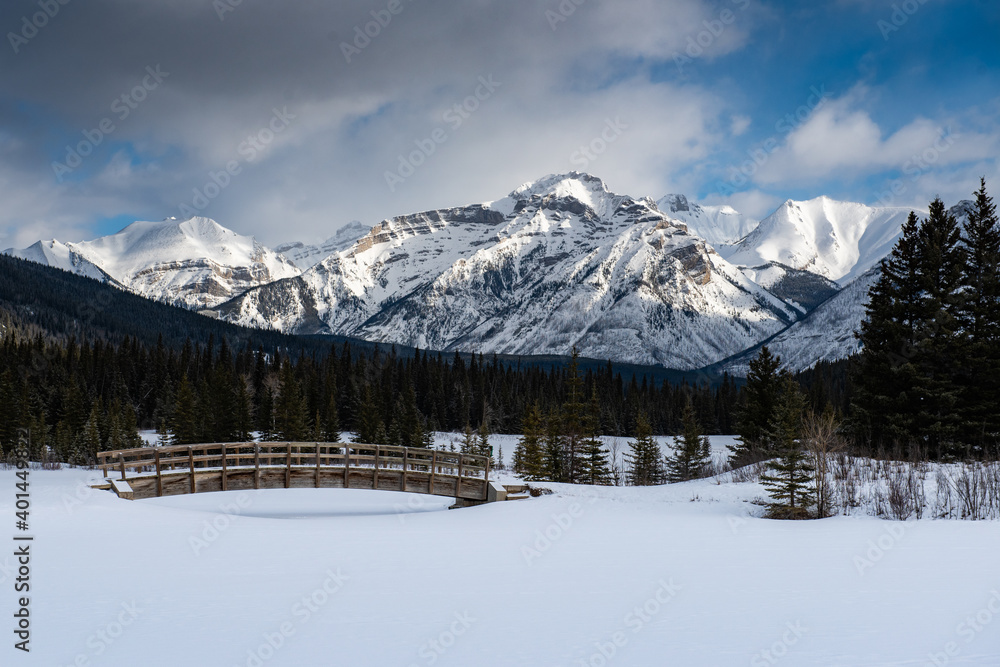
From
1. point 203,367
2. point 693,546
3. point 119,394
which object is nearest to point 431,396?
point 203,367

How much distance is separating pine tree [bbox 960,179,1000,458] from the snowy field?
537 inches

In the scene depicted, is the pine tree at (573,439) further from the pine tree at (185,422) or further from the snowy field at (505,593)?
the pine tree at (185,422)

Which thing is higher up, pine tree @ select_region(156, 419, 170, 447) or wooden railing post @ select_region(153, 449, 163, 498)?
wooden railing post @ select_region(153, 449, 163, 498)

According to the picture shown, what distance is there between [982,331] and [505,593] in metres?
27.6

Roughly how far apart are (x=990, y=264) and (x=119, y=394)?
104083 mm

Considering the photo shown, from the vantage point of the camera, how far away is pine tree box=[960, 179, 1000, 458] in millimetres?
25938

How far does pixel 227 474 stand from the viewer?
24.8 metres

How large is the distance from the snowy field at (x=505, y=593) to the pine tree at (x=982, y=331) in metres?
13.6

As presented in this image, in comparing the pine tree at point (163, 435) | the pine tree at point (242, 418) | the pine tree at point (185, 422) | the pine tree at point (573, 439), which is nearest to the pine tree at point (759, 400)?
the pine tree at point (573, 439)

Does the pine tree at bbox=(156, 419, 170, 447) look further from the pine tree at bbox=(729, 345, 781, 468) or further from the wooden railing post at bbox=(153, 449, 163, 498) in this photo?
the pine tree at bbox=(729, 345, 781, 468)

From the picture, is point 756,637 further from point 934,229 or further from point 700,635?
point 934,229

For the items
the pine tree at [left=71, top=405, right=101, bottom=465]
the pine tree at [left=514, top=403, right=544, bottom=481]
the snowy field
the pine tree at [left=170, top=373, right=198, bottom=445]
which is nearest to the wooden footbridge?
the snowy field

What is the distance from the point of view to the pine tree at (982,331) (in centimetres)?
2594

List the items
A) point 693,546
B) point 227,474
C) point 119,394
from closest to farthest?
point 693,546
point 227,474
point 119,394
